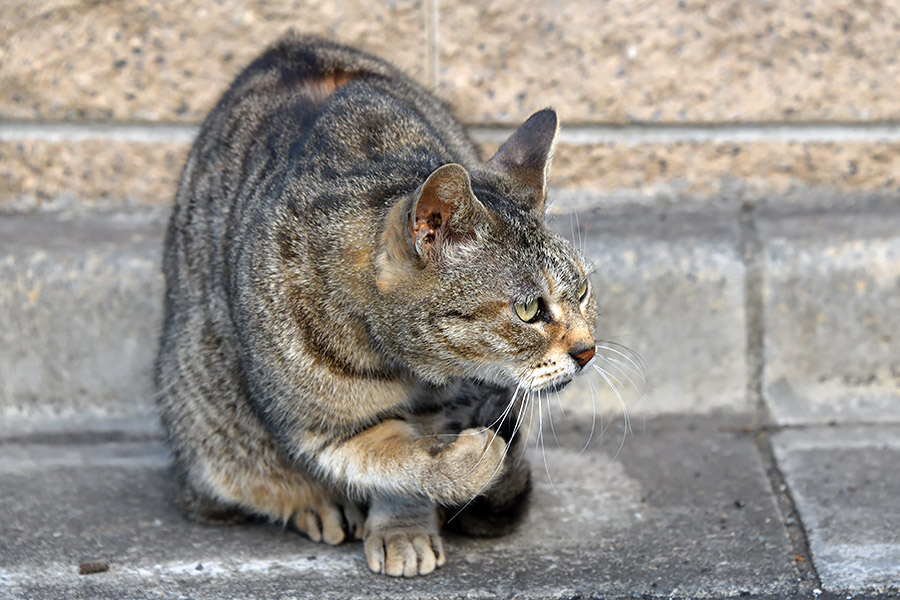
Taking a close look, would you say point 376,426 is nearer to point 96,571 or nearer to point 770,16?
point 96,571

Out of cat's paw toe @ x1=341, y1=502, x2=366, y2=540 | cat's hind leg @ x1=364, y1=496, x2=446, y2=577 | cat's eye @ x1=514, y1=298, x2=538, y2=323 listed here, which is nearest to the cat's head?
cat's eye @ x1=514, y1=298, x2=538, y2=323

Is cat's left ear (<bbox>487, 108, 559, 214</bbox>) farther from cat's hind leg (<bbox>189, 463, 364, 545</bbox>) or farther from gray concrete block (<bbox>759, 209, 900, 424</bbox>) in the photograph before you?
gray concrete block (<bbox>759, 209, 900, 424</bbox>)

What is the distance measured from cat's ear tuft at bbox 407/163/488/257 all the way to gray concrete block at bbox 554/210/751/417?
3.76 ft

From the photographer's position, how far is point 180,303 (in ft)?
9.64

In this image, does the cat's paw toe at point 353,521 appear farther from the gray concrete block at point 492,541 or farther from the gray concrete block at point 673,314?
the gray concrete block at point 673,314

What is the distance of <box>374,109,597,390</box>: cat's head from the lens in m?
2.27

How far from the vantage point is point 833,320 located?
3361 mm

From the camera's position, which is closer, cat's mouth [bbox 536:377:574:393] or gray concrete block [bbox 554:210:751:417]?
cat's mouth [bbox 536:377:574:393]

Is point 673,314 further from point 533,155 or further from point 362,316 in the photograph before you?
point 362,316

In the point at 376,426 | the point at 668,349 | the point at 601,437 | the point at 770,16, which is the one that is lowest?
the point at 601,437

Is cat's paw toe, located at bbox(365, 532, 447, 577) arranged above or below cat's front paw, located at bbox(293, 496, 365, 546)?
above

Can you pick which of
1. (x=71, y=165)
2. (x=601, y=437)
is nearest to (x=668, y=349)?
(x=601, y=437)

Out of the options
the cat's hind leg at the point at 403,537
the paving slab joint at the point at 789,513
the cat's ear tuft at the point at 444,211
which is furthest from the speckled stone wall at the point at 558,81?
the cat's hind leg at the point at 403,537

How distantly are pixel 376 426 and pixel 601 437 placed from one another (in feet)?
3.63
